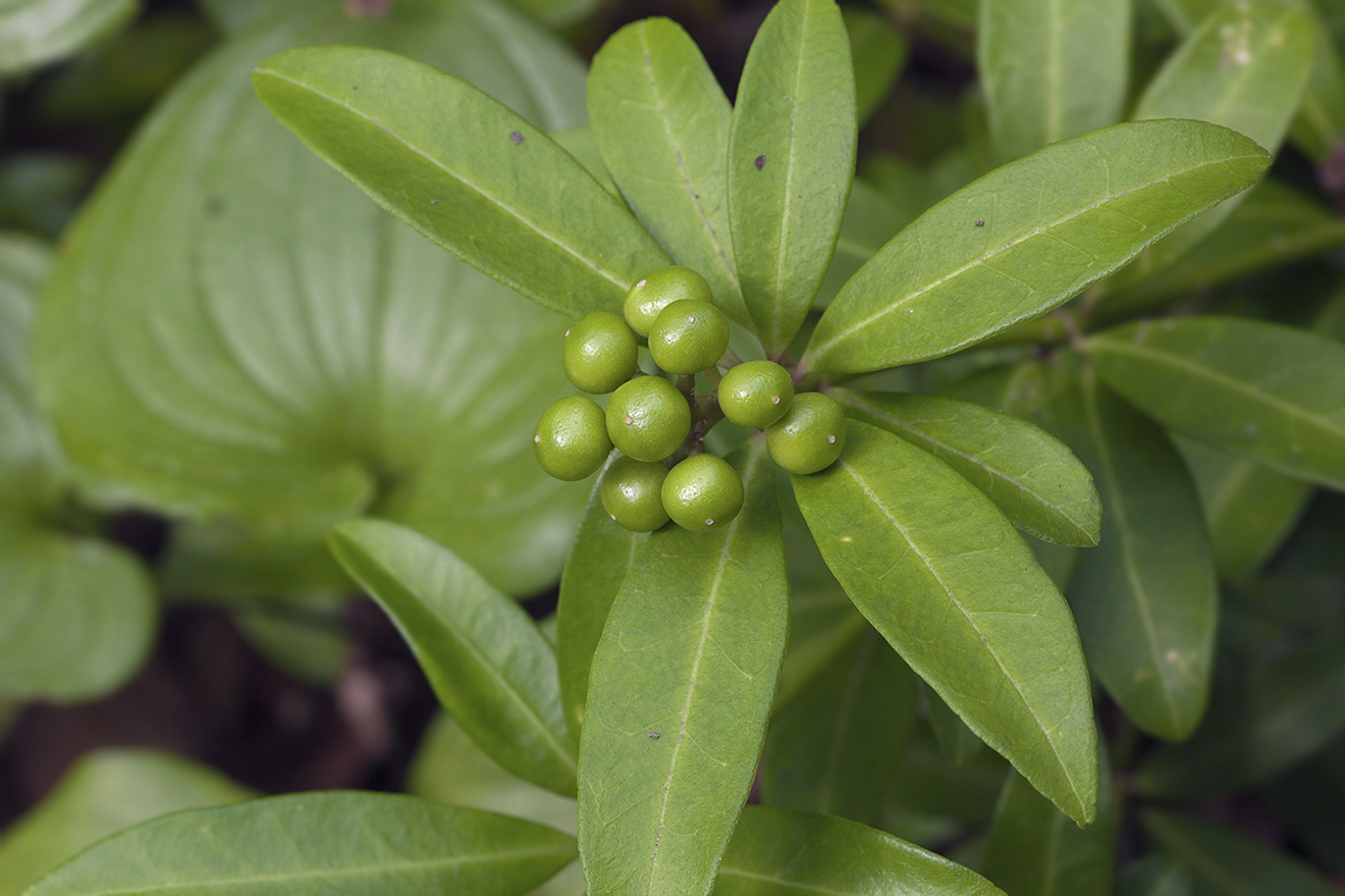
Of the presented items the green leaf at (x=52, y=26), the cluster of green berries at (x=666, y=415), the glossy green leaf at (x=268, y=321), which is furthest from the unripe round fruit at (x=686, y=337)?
the green leaf at (x=52, y=26)

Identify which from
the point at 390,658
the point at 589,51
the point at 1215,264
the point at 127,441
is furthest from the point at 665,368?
the point at 589,51

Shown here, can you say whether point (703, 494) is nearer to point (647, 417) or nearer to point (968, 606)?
point (647, 417)

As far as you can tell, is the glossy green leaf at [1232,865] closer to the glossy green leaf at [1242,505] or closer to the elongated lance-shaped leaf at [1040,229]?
the glossy green leaf at [1242,505]

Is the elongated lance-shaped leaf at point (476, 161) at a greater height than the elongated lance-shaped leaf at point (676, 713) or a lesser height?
greater

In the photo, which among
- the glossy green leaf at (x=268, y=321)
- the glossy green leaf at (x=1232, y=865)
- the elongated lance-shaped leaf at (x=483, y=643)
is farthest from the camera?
the glossy green leaf at (x=268, y=321)

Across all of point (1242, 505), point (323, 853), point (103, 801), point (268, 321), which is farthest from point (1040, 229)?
point (103, 801)

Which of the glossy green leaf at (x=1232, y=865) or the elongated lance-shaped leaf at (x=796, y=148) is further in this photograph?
the glossy green leaf at (x=1232, y=865)
